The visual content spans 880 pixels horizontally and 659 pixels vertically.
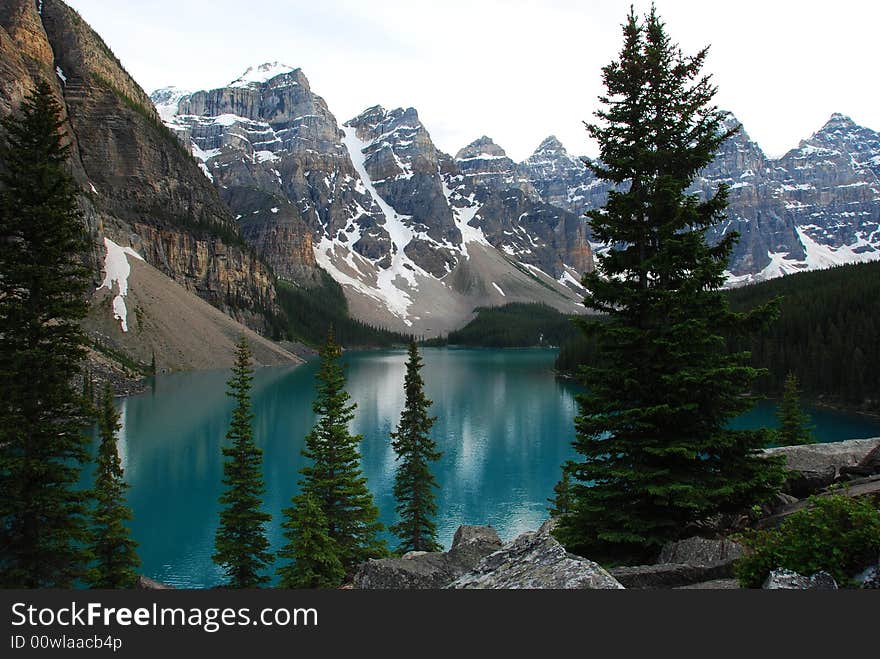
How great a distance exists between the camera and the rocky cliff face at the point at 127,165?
127312 mm

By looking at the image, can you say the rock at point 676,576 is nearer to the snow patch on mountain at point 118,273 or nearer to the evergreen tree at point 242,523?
the evergreen tree at point 242,523

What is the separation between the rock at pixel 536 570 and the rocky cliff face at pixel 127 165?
5096 inches

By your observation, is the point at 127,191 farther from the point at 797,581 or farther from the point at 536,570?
the point at 797,581

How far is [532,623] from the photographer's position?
493cm

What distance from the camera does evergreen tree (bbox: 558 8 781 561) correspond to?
10.4 meters

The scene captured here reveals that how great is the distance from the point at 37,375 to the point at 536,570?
1401 centimetres

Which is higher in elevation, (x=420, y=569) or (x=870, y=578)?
(x=870, y=578)

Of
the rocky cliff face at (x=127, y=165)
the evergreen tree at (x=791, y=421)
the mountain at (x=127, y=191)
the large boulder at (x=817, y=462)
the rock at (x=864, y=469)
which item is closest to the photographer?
the rock at (x=864, y=469)

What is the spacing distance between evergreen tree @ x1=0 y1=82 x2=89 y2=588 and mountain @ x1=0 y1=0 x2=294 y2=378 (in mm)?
89713

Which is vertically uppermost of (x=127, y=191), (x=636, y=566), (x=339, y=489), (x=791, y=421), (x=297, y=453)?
(x=127, y=191)

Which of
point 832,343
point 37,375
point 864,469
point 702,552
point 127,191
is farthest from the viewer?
point 127,191

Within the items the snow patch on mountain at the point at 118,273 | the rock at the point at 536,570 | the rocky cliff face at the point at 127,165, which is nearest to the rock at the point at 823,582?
the rock at the point at 536,570

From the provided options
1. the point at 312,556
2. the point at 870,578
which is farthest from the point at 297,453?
the point at 870,578

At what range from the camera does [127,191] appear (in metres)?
146
